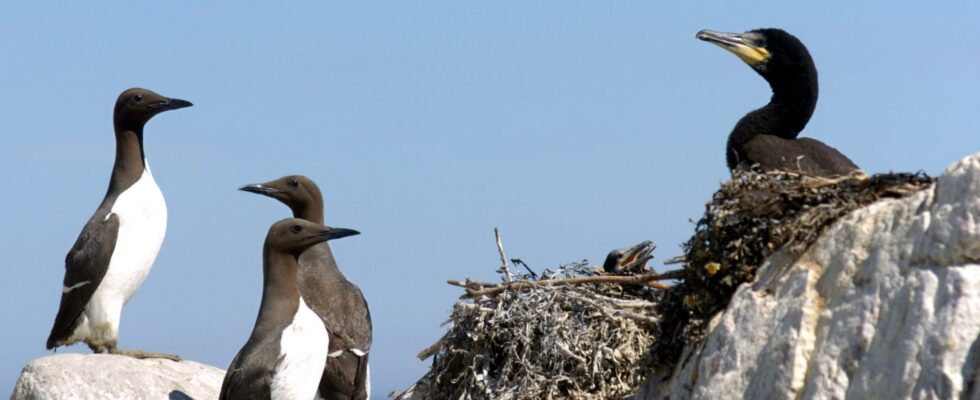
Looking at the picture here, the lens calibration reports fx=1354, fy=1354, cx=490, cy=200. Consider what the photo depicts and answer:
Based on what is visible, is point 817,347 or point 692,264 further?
point 692,264

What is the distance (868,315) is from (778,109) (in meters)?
5.26

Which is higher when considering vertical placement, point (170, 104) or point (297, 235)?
point (170, 104)

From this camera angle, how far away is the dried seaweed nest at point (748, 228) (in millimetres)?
6508

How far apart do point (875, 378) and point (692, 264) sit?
161 centimetres

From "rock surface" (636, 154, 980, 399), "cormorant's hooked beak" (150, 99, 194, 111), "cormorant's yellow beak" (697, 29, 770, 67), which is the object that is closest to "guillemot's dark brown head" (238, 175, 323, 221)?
"cormorant's hooked beak" (150, 99, 194, 111)

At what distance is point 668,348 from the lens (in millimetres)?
7129

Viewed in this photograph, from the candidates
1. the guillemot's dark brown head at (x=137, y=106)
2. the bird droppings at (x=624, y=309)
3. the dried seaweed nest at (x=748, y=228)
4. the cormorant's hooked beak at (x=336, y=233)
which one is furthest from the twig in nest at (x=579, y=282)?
the guillemot's dark brown head at (x=137, y=106)

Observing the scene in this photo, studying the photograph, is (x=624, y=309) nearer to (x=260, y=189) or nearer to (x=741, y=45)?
(x=741, y=45)

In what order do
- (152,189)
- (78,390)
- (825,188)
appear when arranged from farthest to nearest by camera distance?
(152,189) → (78,390) → (825,188)

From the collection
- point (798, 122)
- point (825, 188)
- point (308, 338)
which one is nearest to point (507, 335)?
point (308, 338)

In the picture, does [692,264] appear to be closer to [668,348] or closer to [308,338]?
[668,348]

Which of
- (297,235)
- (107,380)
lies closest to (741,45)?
(297,235)

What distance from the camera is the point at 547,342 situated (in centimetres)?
1066

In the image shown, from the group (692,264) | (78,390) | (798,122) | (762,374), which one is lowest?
(78,390)
